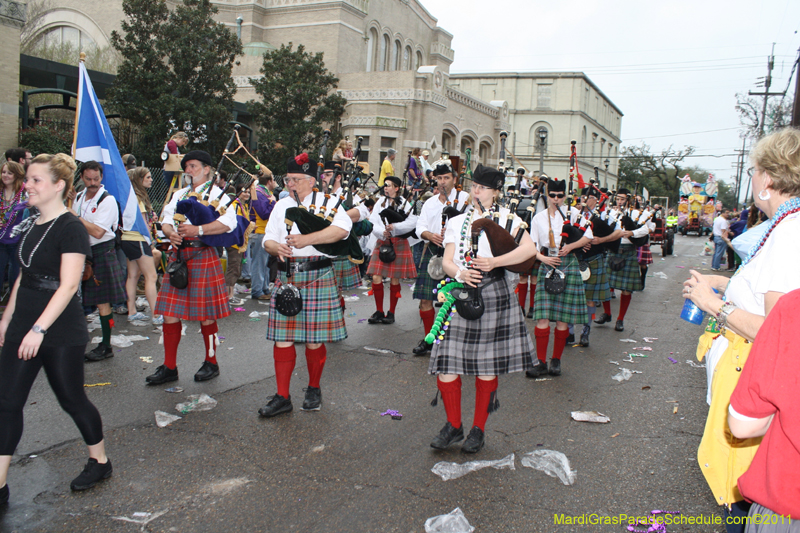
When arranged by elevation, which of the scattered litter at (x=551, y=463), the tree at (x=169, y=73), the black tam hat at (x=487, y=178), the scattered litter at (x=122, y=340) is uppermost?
the tree at (x=169, y=73)

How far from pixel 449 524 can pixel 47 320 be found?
2.23 m

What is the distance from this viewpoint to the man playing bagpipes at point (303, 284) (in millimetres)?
4207

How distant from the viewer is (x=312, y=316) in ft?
14.1

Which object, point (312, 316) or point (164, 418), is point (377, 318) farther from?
point (164, 418)

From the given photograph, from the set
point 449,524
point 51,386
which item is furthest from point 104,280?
point 449,524

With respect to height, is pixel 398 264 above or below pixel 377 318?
above

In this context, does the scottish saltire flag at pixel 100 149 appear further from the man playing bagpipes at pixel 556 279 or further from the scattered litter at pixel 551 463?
the scattered litter at pixel 551 463

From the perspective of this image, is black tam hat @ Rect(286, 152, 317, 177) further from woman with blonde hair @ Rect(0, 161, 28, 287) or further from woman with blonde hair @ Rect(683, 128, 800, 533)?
woman with blonde hair @ Rect(0, 161, 28, 287)

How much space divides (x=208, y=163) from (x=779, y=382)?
4.51 m

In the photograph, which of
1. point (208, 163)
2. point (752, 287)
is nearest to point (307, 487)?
point (752, 287)

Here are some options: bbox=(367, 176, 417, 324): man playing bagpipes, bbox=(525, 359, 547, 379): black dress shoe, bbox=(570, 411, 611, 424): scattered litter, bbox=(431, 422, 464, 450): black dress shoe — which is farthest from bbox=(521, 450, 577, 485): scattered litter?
bbox=(367, 176, 417, 324): man playing bagpipes

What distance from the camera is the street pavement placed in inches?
116

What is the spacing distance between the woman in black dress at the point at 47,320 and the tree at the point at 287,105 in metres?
19.7

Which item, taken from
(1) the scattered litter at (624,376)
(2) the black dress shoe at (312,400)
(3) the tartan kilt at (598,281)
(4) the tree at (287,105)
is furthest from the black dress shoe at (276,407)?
(4) the tree at (287,105)
